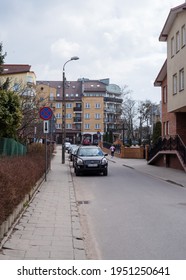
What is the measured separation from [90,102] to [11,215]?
4178 inches

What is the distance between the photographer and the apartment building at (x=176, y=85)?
24734mm

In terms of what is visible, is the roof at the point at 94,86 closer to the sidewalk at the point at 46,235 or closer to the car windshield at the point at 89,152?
the car windshield at the point at 89,152

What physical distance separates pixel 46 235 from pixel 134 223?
2335 millimetres

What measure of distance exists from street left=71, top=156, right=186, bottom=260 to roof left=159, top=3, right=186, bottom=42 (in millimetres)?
14118

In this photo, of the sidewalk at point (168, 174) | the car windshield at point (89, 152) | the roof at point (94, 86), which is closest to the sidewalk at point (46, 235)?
the sidewalk at point (168, 174)

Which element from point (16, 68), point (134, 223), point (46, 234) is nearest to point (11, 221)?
point (46, 234)

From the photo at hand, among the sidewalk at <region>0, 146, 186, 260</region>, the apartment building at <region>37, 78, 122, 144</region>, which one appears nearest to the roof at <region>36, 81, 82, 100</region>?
the apartment building at <region>37, 78, 122, 144</region>

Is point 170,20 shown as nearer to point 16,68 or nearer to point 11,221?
point 11,221

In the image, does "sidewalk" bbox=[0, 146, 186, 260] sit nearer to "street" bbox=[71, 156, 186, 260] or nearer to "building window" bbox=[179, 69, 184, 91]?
"street" bbox=[71, 156, 186, 260]

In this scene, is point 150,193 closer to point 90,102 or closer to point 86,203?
point 86,203

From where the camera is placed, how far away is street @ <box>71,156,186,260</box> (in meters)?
6.31

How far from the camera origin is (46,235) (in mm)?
7215

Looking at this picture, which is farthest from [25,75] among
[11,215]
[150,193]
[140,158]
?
[11,215]

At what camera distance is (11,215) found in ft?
24.9
